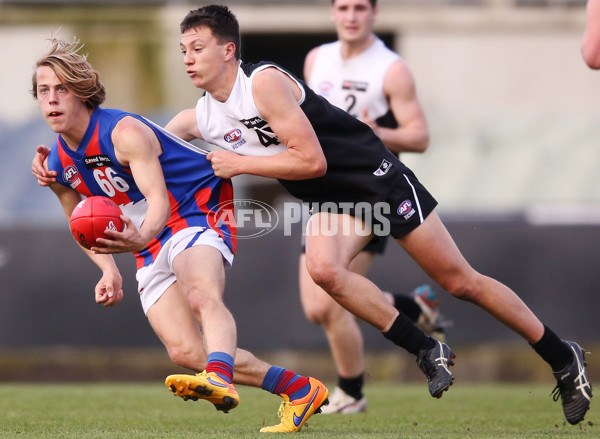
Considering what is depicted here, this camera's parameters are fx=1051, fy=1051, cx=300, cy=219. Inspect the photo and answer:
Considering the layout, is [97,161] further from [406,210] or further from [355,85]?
[355,85]

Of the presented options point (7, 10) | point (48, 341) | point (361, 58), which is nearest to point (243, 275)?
point (48, 341)

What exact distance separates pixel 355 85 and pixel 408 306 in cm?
155

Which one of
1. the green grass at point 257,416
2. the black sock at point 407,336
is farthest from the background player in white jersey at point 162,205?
the black sock at point 407,336

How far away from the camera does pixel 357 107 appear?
6871 mm

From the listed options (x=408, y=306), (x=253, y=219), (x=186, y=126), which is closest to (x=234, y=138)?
(x=186, y=126)

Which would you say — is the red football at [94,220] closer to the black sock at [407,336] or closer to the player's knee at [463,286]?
the black sock at [407,336]

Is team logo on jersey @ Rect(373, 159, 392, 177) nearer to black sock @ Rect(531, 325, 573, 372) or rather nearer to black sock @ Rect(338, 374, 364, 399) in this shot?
black sock @ Rect(531, 325, 573, 372)

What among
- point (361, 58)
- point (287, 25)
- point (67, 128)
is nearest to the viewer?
point (67, 128)

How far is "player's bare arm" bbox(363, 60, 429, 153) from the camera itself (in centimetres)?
674

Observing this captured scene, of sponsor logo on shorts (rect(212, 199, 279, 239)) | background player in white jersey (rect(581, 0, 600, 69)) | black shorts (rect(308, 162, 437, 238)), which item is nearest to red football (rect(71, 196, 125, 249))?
black shorts (rect(308, 162, 437, 238))

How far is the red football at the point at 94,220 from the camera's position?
4715mm

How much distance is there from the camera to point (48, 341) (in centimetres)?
968

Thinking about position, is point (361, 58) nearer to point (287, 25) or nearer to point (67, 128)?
point (67, 128)

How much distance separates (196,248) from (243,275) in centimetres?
453
